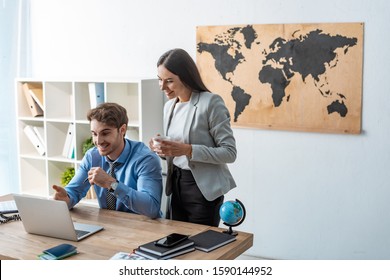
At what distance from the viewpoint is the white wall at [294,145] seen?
3580 millimetres

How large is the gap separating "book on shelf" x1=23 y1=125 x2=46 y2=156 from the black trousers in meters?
2.08

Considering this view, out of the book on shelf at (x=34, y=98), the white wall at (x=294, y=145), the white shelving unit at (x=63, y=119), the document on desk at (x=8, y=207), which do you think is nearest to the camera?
the document on desk at (x=8, y=207)

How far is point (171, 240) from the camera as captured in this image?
2086mm

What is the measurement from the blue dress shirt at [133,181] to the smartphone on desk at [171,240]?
1.28 ft

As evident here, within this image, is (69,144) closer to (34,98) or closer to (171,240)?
(34,98)

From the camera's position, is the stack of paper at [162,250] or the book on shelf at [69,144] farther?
the book on shelf at [69,144]

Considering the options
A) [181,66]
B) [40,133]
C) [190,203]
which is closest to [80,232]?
[190,203]

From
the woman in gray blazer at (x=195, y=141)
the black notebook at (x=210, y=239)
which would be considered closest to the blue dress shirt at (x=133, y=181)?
the woman in gray blazer at (x=195, y=141)

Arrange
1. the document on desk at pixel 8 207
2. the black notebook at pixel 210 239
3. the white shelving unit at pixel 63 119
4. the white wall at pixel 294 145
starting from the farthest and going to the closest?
1. the white shelving unit at pixel 63 119
2. the white wall at pixel 294 145
3. the document on desk at pixel 8 207
4. the black notebook at pixel 210 239

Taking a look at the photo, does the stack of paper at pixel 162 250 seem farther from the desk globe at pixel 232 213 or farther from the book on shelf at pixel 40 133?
the book on shelf at pixel 40 133

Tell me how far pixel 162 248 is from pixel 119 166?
2.33ft

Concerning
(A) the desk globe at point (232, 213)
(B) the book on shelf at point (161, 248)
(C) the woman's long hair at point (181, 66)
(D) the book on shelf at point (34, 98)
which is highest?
(C) the woman's long hair at point (181, 66)

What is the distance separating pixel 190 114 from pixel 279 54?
1.28 meters

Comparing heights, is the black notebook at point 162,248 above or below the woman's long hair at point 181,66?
below
